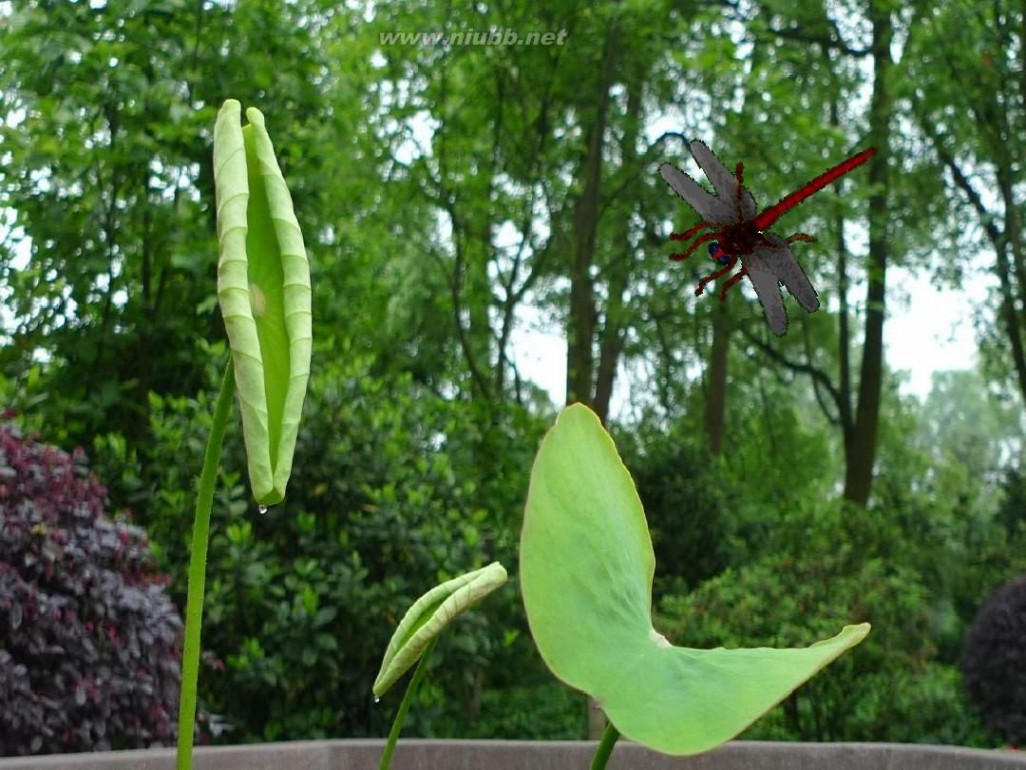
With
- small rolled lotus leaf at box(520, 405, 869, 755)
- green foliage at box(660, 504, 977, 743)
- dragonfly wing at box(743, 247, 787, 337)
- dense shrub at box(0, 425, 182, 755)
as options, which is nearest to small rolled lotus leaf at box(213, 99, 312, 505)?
small rolled lotus leaf at box(520, 405, 869, 755)

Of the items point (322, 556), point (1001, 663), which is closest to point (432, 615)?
point (322, 556)

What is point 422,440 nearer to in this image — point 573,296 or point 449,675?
→ point 449,675

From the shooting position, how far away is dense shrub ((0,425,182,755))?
2.54 m

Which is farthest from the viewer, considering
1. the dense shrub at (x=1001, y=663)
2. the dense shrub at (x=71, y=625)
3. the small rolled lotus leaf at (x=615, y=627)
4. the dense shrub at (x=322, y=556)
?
the dense shrub at (x=1001, y=663)

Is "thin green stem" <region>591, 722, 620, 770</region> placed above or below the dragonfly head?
below

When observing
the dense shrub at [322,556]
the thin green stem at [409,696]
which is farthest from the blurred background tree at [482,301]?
the thin green stem at [409,696]

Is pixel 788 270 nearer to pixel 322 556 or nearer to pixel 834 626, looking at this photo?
pixel 322 556

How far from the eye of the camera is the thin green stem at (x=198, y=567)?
0.88 meters

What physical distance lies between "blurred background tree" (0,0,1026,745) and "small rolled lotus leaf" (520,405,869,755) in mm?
2474

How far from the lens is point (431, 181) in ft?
22.4

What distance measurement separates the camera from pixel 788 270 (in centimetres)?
74

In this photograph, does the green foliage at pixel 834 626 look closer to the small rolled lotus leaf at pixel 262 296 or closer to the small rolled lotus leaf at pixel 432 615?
the small rolled lotus leaf at pixel 432 615

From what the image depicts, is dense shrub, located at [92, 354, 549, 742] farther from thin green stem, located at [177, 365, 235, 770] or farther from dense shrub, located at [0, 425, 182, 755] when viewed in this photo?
thin green stem, located at [177, 365, 235, 770]

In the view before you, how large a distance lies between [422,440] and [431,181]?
Answer: 9.14 feet
